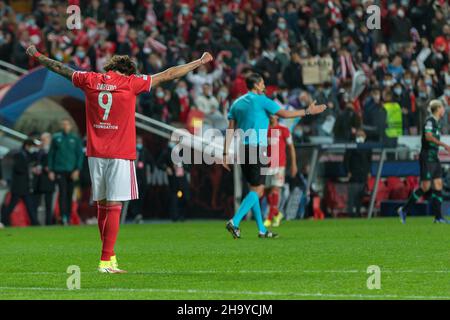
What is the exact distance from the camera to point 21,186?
2825 centimetres

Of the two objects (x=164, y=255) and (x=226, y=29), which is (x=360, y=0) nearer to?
(x=226, y=29)

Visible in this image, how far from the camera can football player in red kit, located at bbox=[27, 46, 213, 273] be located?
13.7m

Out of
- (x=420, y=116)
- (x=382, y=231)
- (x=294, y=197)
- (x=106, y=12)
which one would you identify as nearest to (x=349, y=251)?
(x=382, y=231)

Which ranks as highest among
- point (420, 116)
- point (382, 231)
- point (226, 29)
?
point (226, 29)

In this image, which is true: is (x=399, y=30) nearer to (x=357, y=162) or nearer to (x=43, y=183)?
(x=357, y=162)

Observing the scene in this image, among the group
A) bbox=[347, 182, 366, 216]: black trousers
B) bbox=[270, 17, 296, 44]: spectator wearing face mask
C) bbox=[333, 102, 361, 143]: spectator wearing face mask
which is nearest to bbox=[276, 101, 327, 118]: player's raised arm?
bbox=[347, 182, 366, 216]: black trousers

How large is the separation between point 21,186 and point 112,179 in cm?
1490

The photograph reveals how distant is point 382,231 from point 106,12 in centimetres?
1660

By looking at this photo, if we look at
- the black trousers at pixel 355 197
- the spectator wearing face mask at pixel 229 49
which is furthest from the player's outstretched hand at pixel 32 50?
the spectator wearing face mask at pixel 229 49

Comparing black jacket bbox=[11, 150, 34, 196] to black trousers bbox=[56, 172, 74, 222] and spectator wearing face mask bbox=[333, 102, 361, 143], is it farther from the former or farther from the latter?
spectator wearing face mask bbox=[333, 102, 361, 143]

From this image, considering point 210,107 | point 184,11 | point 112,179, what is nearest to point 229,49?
point 184,11

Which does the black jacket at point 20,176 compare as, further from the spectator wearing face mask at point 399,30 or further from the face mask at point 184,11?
the spectator wearing face mask at point 399,30

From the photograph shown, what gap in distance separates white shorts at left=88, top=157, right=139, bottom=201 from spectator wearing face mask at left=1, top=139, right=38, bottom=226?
14.7m
